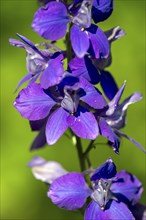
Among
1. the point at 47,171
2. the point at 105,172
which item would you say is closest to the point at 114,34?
the point at 105,172

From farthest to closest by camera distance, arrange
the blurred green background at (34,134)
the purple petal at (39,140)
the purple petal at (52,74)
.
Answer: the blurred green background at (34,134) < the purple petal at (39,140) < the purple petal at (52,74)

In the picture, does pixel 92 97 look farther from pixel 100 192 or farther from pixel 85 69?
pixel 100 192

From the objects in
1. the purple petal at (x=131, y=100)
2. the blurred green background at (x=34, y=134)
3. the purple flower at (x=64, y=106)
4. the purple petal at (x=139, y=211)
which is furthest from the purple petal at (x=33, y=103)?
the blurred green background at (x=34, y=134)

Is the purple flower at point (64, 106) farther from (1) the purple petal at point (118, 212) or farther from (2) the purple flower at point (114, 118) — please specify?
(1) the purple petal at point (118, 212)

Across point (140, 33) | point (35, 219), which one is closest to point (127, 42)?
point (140, 33)

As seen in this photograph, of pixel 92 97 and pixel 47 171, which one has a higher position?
pixel 92 97

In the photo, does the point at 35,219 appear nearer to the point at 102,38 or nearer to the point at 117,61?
the point at 117,61
